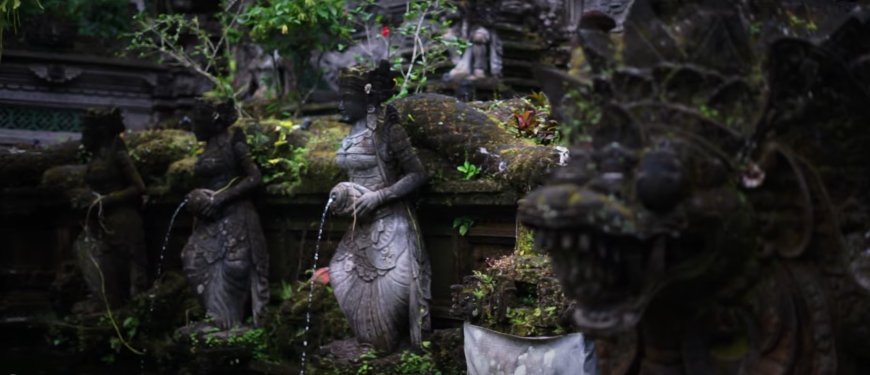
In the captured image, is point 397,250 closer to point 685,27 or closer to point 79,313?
point 685,27

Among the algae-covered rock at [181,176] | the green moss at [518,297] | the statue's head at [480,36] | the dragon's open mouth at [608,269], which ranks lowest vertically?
the green moss at [518,297]

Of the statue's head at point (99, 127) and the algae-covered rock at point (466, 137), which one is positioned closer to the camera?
the algae-covered rock at point (466, 137)

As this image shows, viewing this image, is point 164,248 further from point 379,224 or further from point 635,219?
point 635,219

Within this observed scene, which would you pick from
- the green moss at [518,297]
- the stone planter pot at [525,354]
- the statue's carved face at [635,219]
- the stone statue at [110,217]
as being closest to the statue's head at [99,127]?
the stone statue at [110,217]

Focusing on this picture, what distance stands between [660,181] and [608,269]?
348mm

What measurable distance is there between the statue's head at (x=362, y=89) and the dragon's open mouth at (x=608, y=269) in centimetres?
408

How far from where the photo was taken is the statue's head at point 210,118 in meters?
9.37

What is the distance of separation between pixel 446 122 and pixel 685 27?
3984 mm

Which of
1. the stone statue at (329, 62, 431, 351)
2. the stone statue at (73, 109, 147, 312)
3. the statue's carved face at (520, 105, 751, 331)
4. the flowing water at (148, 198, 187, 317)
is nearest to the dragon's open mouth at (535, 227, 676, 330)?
the statue's carved face at (520, 105, 751, 331)

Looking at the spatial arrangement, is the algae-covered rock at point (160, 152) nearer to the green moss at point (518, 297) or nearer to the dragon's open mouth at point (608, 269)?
the green moss at point (518, 297)

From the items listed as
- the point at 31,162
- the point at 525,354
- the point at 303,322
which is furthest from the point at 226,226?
the point at 525,354

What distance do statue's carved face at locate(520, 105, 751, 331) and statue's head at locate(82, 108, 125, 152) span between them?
7.77 meters

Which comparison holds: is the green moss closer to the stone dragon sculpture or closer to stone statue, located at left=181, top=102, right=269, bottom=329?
the stone dragon sculpture

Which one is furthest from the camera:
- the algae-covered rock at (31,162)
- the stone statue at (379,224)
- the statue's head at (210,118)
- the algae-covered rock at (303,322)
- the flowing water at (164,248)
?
the algae-covered rock at (31,162)
